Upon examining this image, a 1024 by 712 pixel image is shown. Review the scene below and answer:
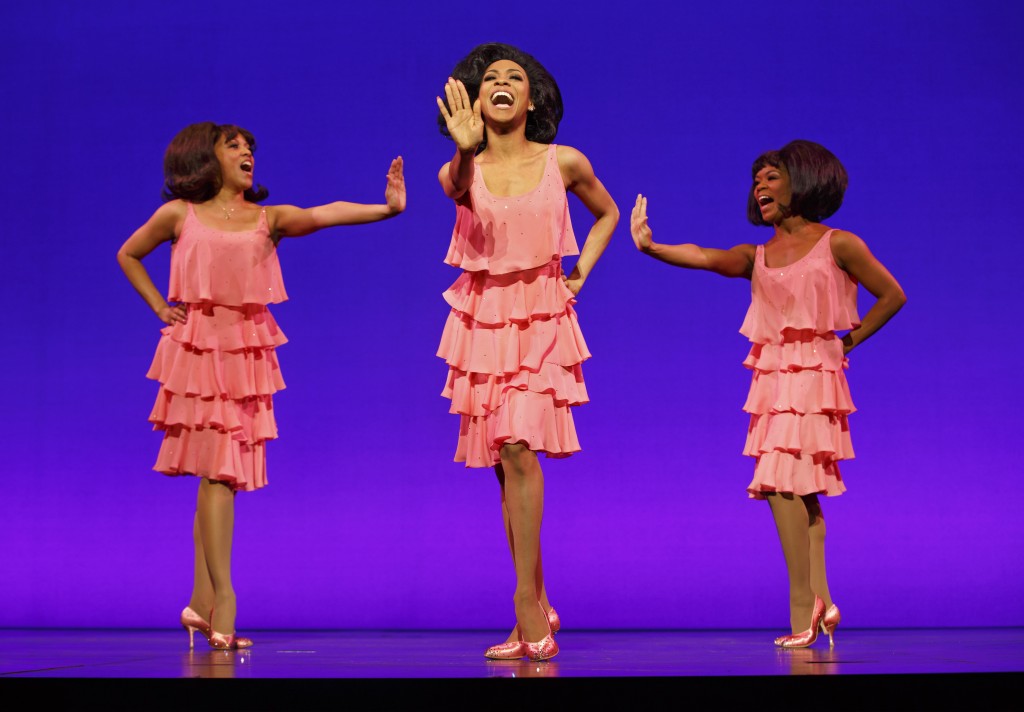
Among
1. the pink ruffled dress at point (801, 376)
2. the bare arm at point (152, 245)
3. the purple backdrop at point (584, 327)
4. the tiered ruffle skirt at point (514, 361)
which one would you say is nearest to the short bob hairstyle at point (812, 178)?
the pink ruffled dress at point (801, 376)

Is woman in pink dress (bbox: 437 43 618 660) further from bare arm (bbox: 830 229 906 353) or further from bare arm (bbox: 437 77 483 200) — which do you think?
bare arm (bbox: 830 229 906 353)

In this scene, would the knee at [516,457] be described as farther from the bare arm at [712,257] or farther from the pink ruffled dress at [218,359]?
the bare arm at [712,257]

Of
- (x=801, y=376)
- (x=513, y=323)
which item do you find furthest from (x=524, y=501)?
(x=801, y=376)

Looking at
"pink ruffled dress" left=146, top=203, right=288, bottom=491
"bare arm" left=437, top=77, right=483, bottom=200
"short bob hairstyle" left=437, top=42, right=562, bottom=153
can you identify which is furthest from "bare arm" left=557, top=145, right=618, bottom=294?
"pink ruffled dress" left=146, top=203, right=288, bottom=491

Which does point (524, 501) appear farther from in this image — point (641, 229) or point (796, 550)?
point (641, 229)

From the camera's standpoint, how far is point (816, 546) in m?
3.85

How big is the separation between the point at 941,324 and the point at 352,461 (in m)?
2.46

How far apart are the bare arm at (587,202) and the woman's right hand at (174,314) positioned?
3.86 feet

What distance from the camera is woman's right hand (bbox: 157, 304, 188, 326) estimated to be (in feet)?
12.3

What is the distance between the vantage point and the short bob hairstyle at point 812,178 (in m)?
3.88

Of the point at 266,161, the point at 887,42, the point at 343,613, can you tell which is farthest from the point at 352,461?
the point at 887,42

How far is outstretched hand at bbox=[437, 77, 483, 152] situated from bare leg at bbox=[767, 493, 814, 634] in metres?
1.45

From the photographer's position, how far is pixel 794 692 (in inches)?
97.0

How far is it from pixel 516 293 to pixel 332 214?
0.79m
